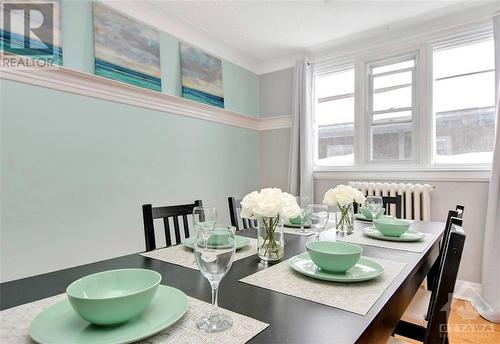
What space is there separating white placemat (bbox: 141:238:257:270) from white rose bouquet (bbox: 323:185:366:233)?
50 cm

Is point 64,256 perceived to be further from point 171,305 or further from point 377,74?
point 377,74

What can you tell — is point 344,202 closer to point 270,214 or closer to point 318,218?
point 318,218

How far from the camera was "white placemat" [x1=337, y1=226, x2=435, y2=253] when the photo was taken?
119 centimetres

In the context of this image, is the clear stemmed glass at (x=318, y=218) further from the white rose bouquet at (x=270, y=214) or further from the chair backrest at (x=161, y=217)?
the chair backrest at (x=161, y=217)

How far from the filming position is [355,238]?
136 cm

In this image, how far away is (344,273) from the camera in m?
0.84

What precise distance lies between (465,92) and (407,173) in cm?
90

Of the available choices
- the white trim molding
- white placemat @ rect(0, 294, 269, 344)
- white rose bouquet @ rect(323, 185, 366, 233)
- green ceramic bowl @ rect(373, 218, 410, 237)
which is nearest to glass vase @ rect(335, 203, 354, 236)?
white rose bouquet @ rect(323, 185, 366, 233)

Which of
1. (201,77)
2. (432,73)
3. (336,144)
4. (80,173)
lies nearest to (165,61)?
(201,77)

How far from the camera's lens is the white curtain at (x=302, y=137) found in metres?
3.30

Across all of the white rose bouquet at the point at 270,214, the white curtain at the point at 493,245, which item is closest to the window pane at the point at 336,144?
the white curtain at the point at 493,245

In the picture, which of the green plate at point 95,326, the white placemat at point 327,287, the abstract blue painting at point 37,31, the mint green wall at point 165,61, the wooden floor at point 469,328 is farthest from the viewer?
the mint green wall at point 165,61

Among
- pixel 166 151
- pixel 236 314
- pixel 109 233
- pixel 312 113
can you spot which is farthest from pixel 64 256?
pixel 312 113

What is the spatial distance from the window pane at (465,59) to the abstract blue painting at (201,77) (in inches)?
87.7
